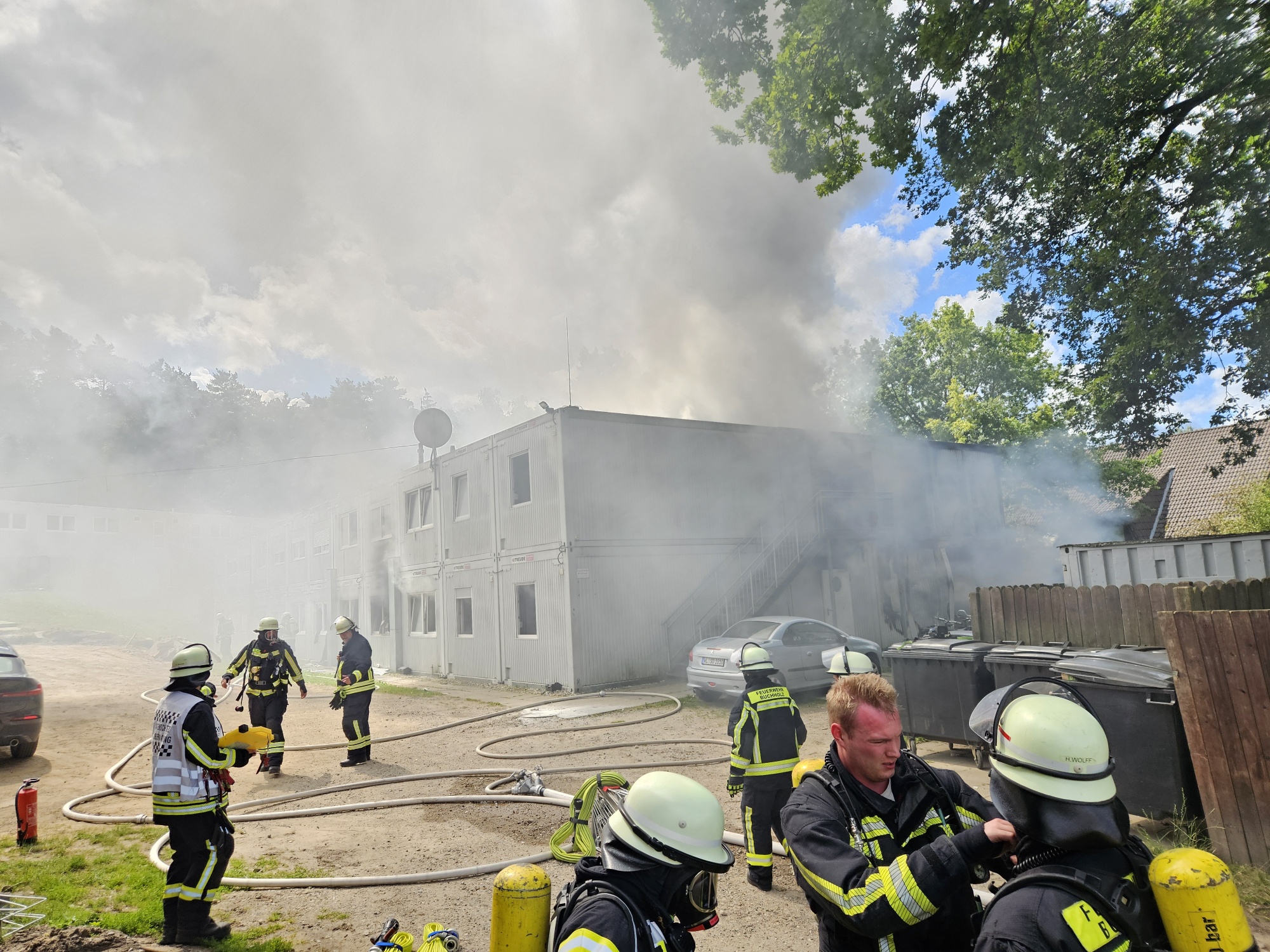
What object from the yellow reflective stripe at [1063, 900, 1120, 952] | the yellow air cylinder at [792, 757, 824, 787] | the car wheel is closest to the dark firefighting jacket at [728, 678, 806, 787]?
the yellow air cylinder at [792, 757, 824, 787]

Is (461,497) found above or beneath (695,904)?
above

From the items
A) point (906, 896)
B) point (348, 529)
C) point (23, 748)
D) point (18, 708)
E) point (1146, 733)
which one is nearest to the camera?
point (906, 896)

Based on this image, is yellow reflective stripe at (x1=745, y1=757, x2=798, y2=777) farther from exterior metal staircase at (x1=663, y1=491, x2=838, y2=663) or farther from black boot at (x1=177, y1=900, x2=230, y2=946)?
exterior metal staircase at (x1=663, y1=491, x2=838, y2=663)

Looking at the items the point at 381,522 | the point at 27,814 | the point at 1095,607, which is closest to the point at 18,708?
Answer: the point at 27,814

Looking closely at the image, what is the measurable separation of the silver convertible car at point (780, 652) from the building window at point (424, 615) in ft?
33.5

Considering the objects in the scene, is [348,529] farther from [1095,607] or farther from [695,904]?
[695,904]

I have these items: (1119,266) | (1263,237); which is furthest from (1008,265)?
(1263,237)

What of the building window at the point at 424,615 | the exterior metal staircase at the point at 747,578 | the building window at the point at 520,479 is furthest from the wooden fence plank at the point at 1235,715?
the building window at the point at 424,615

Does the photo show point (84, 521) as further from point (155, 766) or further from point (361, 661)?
point (155, 766)

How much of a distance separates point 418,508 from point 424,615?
10.2ft

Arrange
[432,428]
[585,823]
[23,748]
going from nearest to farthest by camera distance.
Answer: [585,823]
[23,748]
[432,428]

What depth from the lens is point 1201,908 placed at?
4.46 ft

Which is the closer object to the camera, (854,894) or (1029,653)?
(854,894)

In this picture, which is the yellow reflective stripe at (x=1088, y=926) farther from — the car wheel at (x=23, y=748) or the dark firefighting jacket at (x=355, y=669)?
the car wheel at (x=23, y=748)
